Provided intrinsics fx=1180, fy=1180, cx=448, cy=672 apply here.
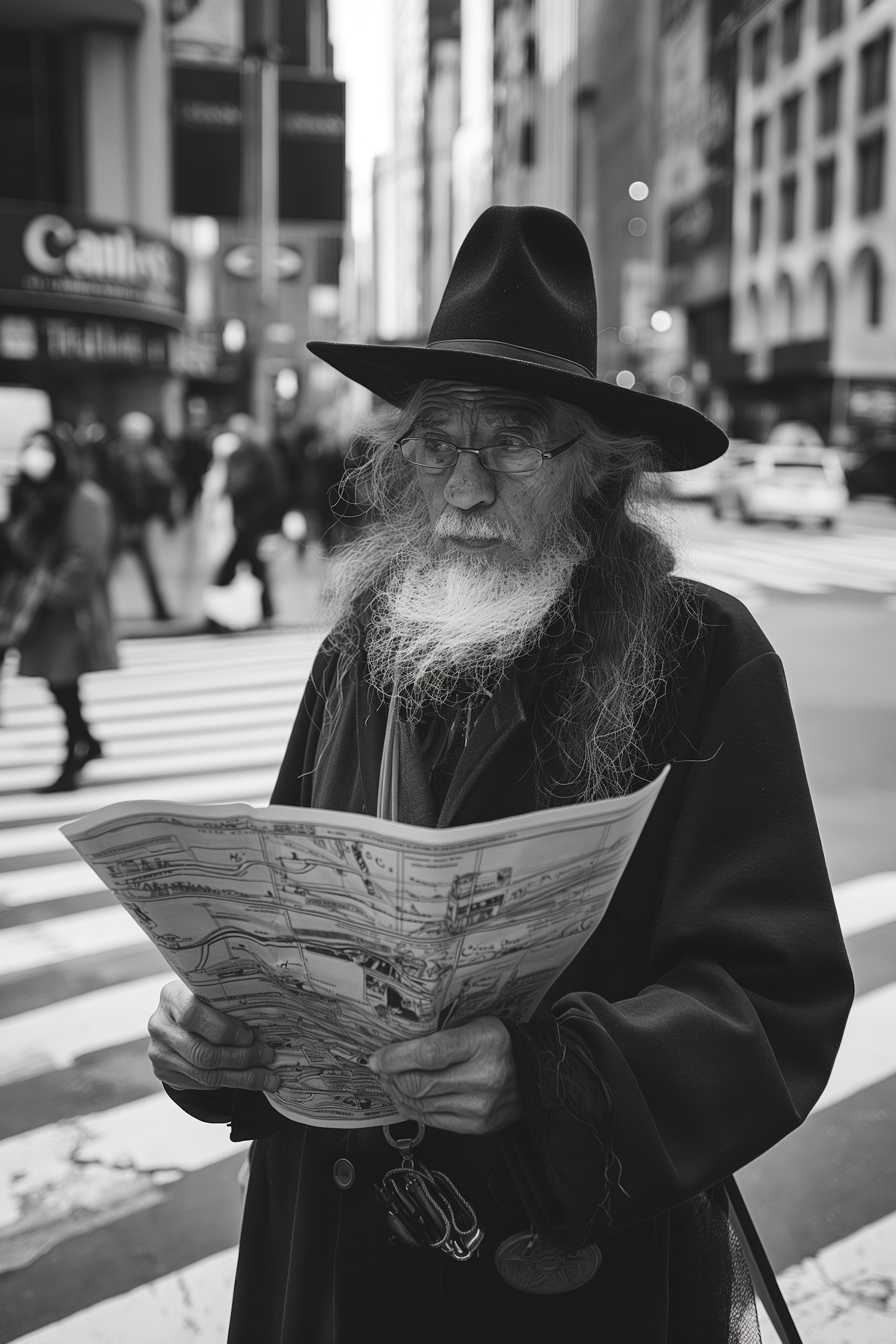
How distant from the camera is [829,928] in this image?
1.42 metres

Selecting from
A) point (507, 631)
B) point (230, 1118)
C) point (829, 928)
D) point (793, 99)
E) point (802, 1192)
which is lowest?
point (802, 1192)

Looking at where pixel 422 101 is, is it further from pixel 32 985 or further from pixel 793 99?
pixel 32 985

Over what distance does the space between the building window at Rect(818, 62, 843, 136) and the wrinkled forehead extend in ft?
169

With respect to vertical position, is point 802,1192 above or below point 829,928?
below

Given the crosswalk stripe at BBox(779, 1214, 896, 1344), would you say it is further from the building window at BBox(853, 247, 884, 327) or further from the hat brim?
the building window at BBox(853, 247, 884, 327)

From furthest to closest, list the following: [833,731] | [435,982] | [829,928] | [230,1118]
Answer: [833,731] < [230,1118] < [829,928] < [435,982]

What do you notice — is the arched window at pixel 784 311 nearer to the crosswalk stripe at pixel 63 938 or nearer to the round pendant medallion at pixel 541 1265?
the crosswalk stripe at pixel 63 938

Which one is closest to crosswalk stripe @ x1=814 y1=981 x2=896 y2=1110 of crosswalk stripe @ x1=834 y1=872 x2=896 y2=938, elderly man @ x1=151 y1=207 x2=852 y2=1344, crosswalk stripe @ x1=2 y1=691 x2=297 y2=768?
crosswalk stripe @ x1=834 y1=872 x2=896 y2=938

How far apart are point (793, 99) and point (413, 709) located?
185ft

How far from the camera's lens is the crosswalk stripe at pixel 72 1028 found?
3.89 m

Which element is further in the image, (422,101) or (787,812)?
(422,101)

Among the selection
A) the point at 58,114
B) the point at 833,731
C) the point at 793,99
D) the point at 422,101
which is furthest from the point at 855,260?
the point at 422,101

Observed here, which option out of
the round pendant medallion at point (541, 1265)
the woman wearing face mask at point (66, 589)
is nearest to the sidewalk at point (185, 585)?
the woman wearing face mask at point (66, 589)

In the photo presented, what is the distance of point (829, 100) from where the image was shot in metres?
47.1
